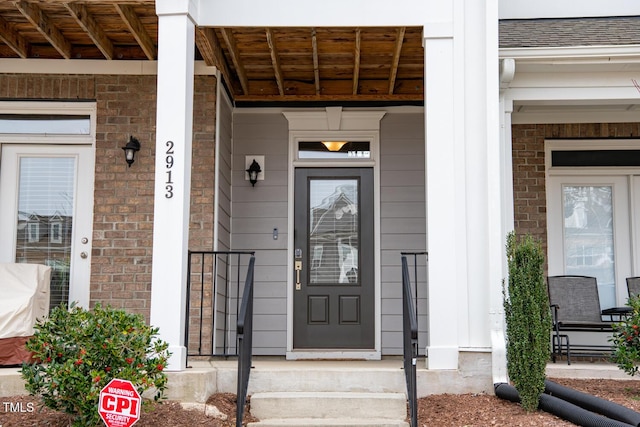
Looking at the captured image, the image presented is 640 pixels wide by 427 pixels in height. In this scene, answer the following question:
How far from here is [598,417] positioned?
14.2 ft

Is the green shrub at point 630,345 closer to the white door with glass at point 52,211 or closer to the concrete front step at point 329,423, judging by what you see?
the concrete front step at point 329,423

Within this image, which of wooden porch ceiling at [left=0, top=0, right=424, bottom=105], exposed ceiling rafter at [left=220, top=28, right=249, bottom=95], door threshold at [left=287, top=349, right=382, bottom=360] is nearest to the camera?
wooden porch ceiling at [left=0, top=0, right=424, bottom=105]

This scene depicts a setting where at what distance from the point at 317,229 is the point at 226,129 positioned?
1307mm

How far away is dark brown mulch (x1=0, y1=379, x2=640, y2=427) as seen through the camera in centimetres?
461

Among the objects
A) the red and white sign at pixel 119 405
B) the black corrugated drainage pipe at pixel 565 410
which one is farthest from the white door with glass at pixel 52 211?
the black corrugated drainage pipe at pixel 565 410

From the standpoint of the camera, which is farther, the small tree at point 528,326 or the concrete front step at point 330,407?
the concrete front step at point 330,407

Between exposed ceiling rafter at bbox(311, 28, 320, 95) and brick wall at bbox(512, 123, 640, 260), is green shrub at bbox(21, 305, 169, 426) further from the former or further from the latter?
brick wall at bbox(512, 123, 640, 260)

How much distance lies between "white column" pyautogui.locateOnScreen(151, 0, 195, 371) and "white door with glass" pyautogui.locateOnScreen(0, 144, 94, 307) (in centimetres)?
193

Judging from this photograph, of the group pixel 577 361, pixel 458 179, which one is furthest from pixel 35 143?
pixel 577 361

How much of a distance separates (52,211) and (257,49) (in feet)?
7.73

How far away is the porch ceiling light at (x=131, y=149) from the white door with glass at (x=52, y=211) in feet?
1.44

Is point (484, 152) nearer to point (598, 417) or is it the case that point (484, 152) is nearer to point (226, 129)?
point (598, 417)

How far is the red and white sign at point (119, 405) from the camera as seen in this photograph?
3594 millimetres

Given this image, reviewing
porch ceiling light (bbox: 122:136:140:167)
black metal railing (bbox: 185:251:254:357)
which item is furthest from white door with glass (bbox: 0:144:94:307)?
black metal railing (bbox: 185:251:254:357)
